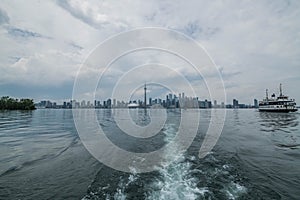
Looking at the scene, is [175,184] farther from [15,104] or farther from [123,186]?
[15,104]

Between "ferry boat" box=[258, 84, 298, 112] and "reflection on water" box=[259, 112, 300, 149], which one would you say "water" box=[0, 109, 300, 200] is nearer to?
"reflection on water" box=[259, 112, 300, 149]

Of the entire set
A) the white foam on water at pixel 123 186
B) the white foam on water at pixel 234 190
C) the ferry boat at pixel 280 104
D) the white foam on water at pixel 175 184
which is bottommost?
the white foam on water at pixel 175 184

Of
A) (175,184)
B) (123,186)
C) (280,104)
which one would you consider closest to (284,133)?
(175,184)

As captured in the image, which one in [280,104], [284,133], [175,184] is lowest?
[175,184]

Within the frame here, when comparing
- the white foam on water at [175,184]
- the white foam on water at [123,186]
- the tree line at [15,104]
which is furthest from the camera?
the tree line at [15,104]

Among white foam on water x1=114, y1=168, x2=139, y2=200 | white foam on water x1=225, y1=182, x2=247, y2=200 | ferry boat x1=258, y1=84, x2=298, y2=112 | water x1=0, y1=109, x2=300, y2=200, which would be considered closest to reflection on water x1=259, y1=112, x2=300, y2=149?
water x1=0, y1=109, x2=300, y2=200

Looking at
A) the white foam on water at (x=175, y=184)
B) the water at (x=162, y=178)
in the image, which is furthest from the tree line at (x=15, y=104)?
the white foam on water at (x=175, y=184)

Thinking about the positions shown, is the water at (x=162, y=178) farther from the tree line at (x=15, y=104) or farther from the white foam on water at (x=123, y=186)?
the tree line at (x=15, y=104)

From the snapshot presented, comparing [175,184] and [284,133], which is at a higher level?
[284,133]
